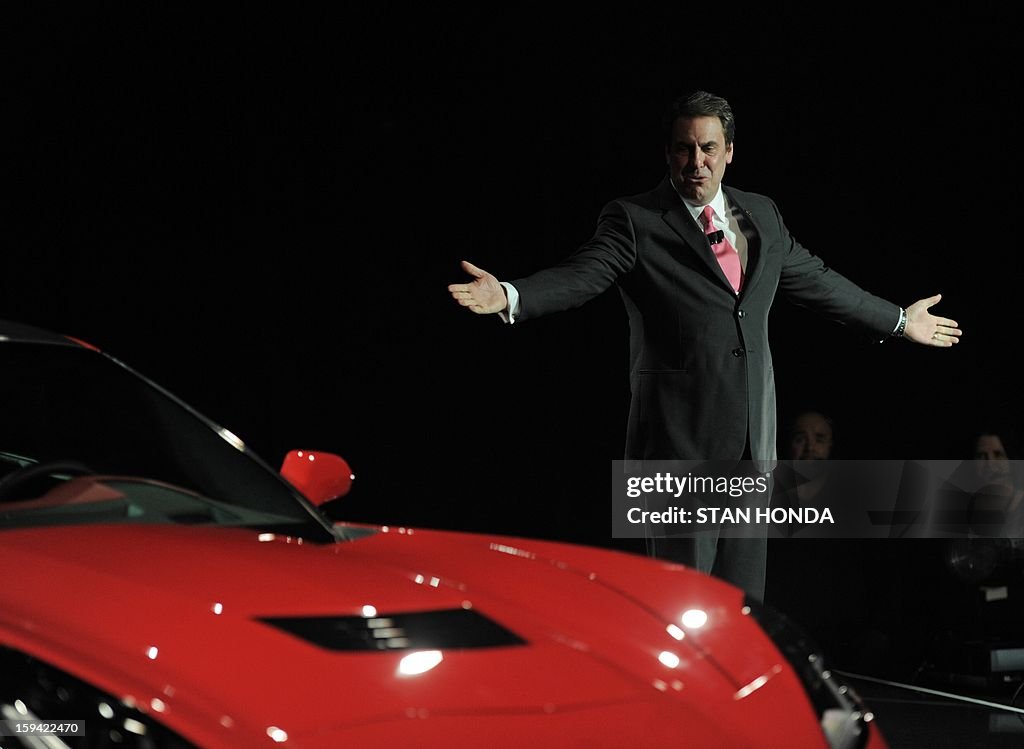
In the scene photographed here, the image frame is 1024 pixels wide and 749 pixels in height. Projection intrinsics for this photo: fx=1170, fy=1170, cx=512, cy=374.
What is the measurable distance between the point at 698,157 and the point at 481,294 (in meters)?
Result: 0.71

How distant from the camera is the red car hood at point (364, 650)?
866mm

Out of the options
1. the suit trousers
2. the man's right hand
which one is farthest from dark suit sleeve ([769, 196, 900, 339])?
the man's right hand

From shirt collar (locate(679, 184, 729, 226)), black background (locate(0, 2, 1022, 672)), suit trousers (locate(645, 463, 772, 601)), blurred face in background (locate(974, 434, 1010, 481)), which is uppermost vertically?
black background (locate(0, 2, 1022, 672))

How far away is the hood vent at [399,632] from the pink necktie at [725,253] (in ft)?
6.54

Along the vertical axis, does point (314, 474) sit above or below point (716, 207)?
below

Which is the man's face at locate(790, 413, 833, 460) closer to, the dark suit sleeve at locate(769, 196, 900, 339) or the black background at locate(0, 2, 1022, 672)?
the black background at locate(0, 2, 1022, 672)

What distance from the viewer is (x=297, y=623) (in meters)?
0.97

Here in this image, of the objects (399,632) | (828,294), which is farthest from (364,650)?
(828,294)

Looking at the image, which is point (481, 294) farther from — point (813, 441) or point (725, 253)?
point (813, 441)

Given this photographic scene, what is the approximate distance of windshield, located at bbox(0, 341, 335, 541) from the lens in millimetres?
1389

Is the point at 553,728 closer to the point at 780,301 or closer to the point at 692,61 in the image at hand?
the point at 692,61

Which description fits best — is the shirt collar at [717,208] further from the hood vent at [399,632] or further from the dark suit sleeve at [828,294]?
the hood vent at [399,632]

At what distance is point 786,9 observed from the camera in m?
4.41

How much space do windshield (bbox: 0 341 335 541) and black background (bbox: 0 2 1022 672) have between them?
3.24 meters
